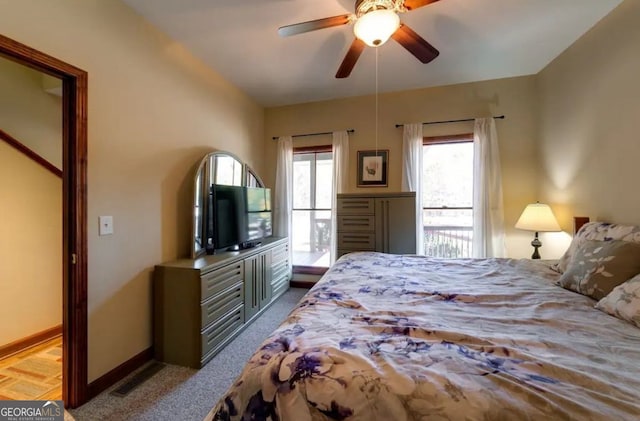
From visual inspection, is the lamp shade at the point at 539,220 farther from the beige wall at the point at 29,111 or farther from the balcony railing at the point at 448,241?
the beige wall at the point at 29,111

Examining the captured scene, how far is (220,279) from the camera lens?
2.30 meters

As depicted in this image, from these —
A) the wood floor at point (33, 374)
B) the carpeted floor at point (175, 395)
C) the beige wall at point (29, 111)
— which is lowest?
the carpeted floor at point (175, 395)

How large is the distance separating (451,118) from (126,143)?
348 cm

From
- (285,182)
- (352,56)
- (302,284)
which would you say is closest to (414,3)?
(352,56)

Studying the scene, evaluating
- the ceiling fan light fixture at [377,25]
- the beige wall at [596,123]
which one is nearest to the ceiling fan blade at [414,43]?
the ceiling fan light fixture at [377,25]

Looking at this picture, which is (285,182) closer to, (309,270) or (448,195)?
(309,270)

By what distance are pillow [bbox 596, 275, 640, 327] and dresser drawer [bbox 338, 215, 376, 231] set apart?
214 cm

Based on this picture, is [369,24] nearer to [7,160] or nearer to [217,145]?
[217,145]

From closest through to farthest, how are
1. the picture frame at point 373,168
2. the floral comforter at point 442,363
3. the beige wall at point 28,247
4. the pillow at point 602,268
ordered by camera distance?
the floral comforter at point 442,363, the pillow at point 602,268, the beige wall at point 28,247, the picture frame at point 373,168

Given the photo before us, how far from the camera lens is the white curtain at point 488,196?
3.21 m

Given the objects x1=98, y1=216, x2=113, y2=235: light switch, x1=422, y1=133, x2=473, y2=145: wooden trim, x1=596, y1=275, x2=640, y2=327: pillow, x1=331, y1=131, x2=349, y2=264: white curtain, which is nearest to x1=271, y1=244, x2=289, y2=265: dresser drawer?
x1=331, y1=131, x2=349, y2=264: white curtain

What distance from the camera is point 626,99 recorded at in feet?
6.56

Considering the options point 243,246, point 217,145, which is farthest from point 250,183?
point 243,246

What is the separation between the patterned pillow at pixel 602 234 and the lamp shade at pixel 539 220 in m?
0.63
